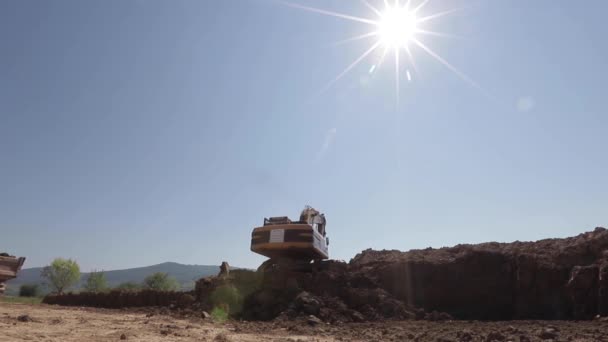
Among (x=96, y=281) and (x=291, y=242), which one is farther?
(x=96, y=281)

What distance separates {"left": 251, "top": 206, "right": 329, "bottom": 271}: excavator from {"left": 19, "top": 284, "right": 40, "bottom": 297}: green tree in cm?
6470

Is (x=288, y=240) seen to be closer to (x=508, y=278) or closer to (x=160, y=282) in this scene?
(x=508, y=278)

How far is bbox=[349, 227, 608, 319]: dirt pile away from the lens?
14758mm

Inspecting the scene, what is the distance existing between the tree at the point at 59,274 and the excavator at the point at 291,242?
65.7 meters

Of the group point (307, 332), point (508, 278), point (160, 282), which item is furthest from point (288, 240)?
point (160, 282)

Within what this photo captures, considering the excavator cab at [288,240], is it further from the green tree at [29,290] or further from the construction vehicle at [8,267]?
the green tree at [29,290]

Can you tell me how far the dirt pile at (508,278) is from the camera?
14.8 meters

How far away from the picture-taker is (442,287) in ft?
59.0

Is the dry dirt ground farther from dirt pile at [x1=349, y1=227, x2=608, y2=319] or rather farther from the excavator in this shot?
the excavator

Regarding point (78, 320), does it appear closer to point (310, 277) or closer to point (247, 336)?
point (247, 336)

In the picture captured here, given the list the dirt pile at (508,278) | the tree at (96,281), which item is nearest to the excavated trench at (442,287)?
the dirt pile at (508,278)

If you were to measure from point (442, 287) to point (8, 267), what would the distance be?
16.1 m

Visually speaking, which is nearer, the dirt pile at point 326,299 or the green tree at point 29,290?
the dirt pile at point 326,299

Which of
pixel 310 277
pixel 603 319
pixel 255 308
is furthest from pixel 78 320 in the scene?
pixel 603 319
